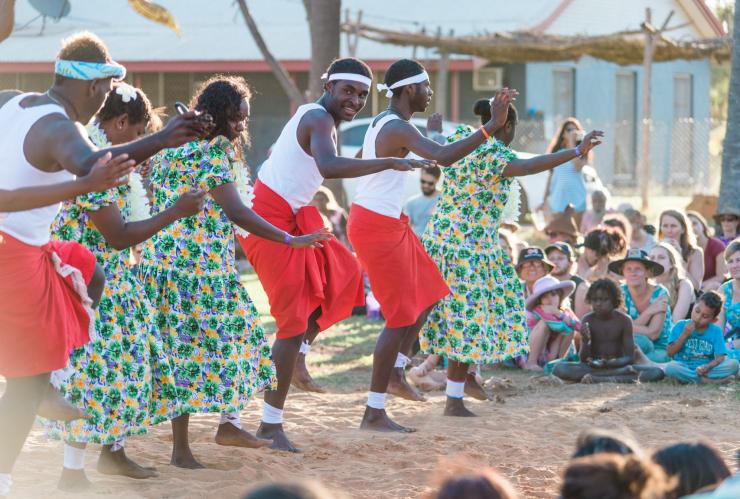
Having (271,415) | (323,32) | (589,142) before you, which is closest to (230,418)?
(271,415)

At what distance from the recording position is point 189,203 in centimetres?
471

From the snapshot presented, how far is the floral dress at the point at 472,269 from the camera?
686 cm

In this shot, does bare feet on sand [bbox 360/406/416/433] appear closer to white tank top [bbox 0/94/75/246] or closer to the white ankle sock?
the white ankle sock

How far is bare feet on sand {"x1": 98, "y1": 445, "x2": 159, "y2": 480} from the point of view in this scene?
5348 mm

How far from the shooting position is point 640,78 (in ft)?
88.3

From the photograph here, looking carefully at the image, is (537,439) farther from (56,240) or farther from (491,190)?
(56,240)

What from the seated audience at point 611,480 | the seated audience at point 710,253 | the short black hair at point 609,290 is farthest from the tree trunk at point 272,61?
the seated audience at point 611,480

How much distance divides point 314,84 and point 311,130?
9867 millimetres

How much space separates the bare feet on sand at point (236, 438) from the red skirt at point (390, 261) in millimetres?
1093

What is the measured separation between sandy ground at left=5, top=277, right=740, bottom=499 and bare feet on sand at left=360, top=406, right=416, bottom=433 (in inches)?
2.9

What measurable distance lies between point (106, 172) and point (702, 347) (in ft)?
18.3

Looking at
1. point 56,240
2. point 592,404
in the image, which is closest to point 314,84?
point 592,404

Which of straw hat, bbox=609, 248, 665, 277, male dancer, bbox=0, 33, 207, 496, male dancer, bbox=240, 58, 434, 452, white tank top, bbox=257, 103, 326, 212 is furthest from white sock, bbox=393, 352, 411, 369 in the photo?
male dancer, bbox=0, 33, 207, 496

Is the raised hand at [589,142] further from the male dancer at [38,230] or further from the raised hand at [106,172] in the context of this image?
the raised hand at [106,172]
